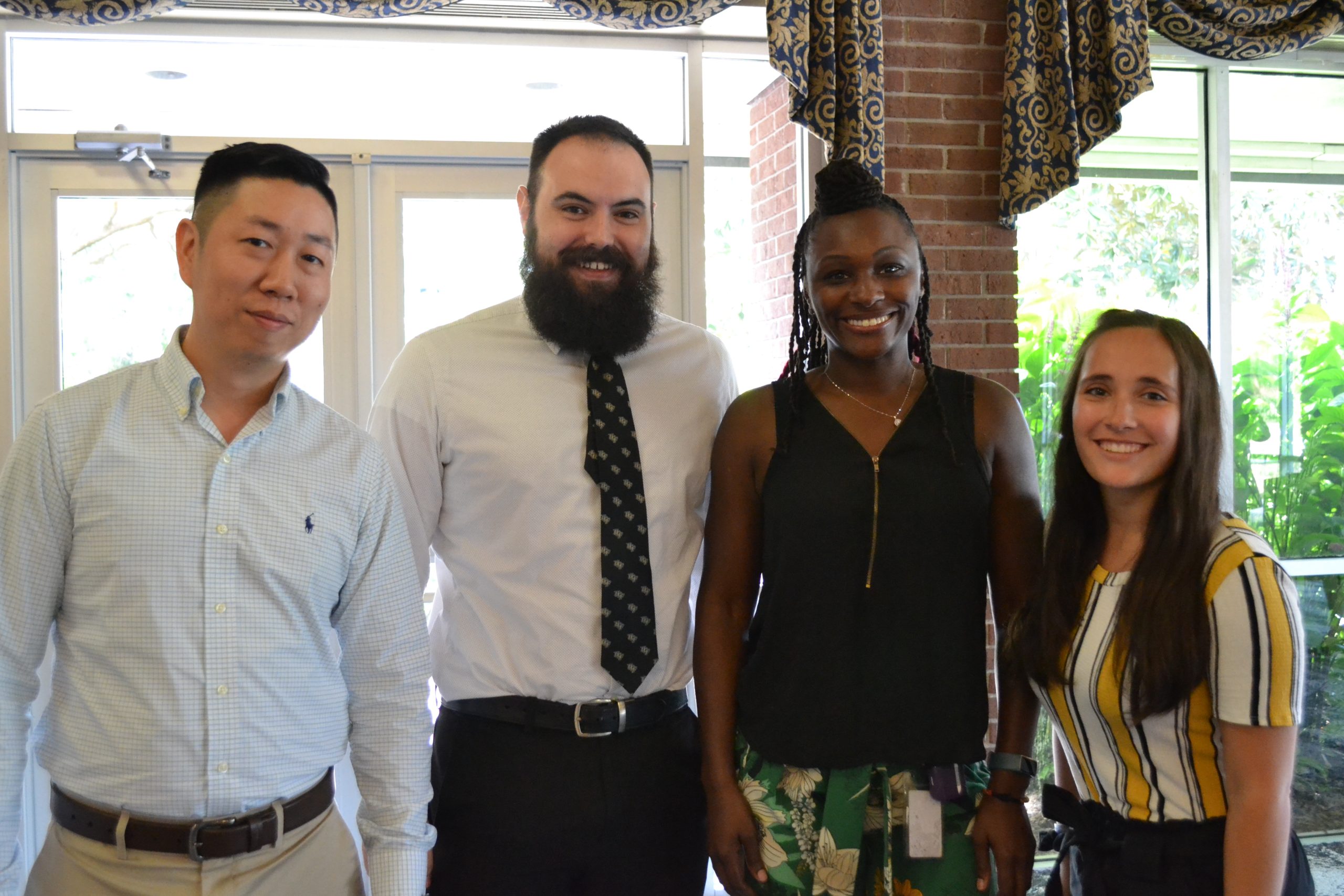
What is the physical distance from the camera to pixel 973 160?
10.6ft

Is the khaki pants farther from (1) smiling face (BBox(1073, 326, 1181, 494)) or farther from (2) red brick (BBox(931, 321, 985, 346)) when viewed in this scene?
(2) red brick (BBox(931, 321, 985, 346))

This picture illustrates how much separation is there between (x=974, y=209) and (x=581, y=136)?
1666 mm

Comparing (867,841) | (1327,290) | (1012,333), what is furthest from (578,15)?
(1327,290)

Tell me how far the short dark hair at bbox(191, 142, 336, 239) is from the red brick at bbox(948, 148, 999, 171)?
2192 millimetres

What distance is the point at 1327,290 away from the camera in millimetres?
3791

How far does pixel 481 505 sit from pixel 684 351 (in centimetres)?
51

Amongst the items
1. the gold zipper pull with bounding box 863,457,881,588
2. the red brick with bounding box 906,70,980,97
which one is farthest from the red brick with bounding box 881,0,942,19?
the gold zipper pull with bounding box 863,457,881,588

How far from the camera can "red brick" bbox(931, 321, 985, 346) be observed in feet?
10.5

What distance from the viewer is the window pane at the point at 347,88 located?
3.08 meters

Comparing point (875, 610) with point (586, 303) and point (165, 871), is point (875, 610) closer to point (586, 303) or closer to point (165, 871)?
point (586, 303)

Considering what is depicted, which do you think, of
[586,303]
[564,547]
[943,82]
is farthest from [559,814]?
[943,82]

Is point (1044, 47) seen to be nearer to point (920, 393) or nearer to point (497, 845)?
point (920, 393)

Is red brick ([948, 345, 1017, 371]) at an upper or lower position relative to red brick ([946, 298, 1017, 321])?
lower

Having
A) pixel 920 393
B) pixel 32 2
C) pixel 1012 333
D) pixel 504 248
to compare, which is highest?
pixel 32 2
